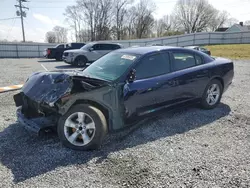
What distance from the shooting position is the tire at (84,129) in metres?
3.00

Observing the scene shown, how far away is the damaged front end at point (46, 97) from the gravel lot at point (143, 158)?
355 millimetres

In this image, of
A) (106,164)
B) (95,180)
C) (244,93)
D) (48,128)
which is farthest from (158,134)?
(244,93)

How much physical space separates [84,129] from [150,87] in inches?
53.0

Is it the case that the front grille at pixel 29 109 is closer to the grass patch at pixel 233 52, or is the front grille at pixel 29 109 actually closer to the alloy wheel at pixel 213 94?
the alloy wheel at pixel 213 94

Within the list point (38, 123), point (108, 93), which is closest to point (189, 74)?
point (108, 93)

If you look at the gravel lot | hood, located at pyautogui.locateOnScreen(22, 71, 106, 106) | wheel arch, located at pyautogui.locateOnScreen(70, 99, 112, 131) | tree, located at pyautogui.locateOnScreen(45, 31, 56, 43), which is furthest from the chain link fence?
tree, located at pyautogui.locateOnScreen(45, 31, 56, 43)

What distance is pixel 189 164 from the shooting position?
106 inches

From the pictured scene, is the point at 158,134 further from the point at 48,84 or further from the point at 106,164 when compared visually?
the point at 48,84

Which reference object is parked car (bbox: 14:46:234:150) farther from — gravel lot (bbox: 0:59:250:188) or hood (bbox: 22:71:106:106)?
gravel lot (bbox: 0:59:250:188)

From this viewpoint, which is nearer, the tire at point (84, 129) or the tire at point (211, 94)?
the tire at point (84, 129)

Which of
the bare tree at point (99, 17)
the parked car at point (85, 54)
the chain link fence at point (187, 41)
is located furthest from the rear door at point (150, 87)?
the bare tree at point (99, 17)

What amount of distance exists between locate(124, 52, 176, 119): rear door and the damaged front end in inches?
25.1

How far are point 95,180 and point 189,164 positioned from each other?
49.8 inches

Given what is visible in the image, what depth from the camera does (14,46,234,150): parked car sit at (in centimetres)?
301
